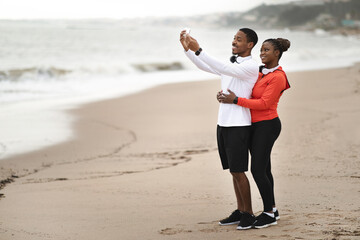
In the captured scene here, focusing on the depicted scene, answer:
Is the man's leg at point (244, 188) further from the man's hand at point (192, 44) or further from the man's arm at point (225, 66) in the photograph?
the man's hand at point (192, 44)

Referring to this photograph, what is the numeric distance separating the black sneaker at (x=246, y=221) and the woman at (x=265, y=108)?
0.04 m

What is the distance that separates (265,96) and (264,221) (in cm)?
101

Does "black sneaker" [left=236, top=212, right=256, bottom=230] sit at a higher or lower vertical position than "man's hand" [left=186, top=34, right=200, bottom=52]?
lower

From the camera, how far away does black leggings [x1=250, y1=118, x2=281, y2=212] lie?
12.5 ft

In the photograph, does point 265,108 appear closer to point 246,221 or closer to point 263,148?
point 263,148

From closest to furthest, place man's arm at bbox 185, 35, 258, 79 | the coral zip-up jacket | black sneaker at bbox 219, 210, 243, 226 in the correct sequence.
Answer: man's arm at bbox 185, 35, 258, 79, the coral zip-up jacket, black sneaker at bbox 219, 210, 243, 226

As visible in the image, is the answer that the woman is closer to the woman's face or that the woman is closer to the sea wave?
the woman's face

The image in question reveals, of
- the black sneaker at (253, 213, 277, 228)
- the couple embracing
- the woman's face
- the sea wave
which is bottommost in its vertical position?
the black sneaker at (253, 213, 277, 228)

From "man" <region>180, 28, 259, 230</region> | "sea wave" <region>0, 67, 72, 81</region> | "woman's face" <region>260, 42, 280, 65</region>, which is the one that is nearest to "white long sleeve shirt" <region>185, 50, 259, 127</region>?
"man" <region>180, 28, 259, 230</region>

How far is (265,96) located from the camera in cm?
371

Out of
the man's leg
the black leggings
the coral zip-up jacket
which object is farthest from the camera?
the man's leg

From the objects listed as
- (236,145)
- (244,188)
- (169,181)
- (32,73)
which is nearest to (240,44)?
(236,145)

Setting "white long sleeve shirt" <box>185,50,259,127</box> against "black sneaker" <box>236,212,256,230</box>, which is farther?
"black sneaker" <box>236,212,256,230</box>

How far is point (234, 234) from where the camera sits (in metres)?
3.80
